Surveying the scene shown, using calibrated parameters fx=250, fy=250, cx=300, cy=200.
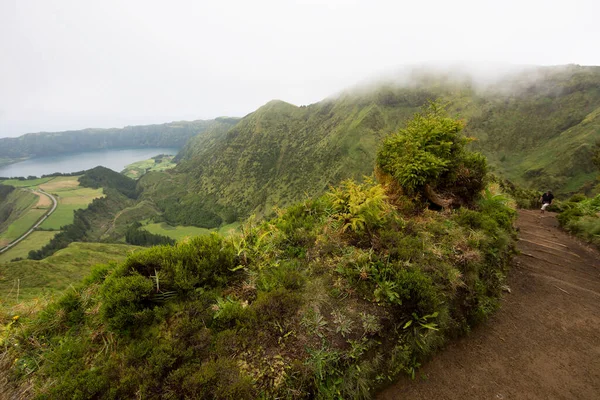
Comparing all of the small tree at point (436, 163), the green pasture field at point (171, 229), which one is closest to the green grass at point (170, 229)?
the green pasture field at point (171, 229)

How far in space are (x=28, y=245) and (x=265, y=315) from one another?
17994 cm

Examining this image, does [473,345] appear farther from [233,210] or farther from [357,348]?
[233,210]

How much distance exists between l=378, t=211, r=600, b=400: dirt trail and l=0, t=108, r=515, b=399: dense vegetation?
1.08 feet

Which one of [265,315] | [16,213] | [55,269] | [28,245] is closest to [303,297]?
[265,315]

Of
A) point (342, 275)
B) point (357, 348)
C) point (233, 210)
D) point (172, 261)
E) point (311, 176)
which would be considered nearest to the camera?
point (357, 348)

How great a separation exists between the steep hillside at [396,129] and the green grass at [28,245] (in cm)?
6014

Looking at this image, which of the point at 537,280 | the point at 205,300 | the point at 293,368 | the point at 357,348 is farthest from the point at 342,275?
the point at 537,280

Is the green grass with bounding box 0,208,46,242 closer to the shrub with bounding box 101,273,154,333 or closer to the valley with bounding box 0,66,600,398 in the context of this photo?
the valley with bounding box 0,66,600,398

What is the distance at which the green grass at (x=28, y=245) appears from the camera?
11344cm

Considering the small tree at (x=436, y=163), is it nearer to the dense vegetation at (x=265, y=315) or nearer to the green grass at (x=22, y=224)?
the dense vegetation at (x=265, y=315)

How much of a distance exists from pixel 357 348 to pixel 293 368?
115cm

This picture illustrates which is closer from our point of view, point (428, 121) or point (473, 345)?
point (473, 345)

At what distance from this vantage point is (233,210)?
156 metres

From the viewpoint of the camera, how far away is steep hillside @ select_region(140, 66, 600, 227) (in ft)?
344
